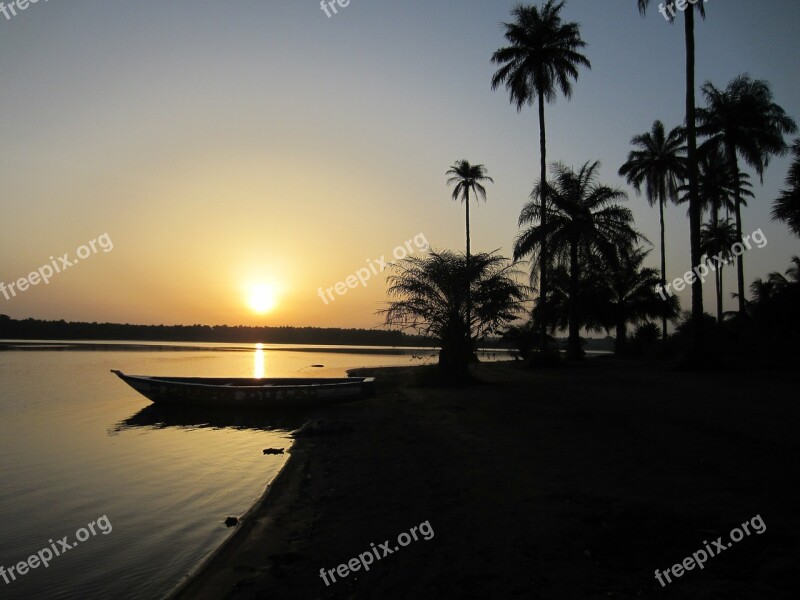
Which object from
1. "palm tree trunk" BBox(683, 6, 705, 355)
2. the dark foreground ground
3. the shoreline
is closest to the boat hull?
the dark foreground ground

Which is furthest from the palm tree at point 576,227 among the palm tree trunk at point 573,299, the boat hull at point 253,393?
the boat hull at point 253,393

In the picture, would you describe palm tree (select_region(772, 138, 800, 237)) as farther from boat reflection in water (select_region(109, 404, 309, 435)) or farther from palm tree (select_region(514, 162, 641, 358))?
boat reflection in water (select_region(109, 404, 309, 435))

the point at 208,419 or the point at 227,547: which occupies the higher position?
the point at 227,547

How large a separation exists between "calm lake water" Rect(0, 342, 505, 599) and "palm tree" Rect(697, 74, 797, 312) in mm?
32851

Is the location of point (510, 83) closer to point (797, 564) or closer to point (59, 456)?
point (59, 456)

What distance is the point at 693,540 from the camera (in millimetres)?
6156

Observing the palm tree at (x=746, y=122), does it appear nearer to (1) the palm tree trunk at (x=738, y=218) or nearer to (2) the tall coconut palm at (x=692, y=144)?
(1) the palm tree trunk at (x=738, y=218)

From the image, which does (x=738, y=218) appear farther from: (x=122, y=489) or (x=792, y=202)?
(x=122, y=489)

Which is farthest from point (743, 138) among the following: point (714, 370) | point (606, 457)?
point (606, 457)

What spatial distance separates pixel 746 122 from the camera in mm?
34844

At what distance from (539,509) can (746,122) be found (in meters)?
37.3

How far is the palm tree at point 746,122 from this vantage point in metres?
34.8

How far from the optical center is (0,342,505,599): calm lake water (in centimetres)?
747

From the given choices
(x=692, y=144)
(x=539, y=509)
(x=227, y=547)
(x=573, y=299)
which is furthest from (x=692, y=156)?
(x=227, y=547)
